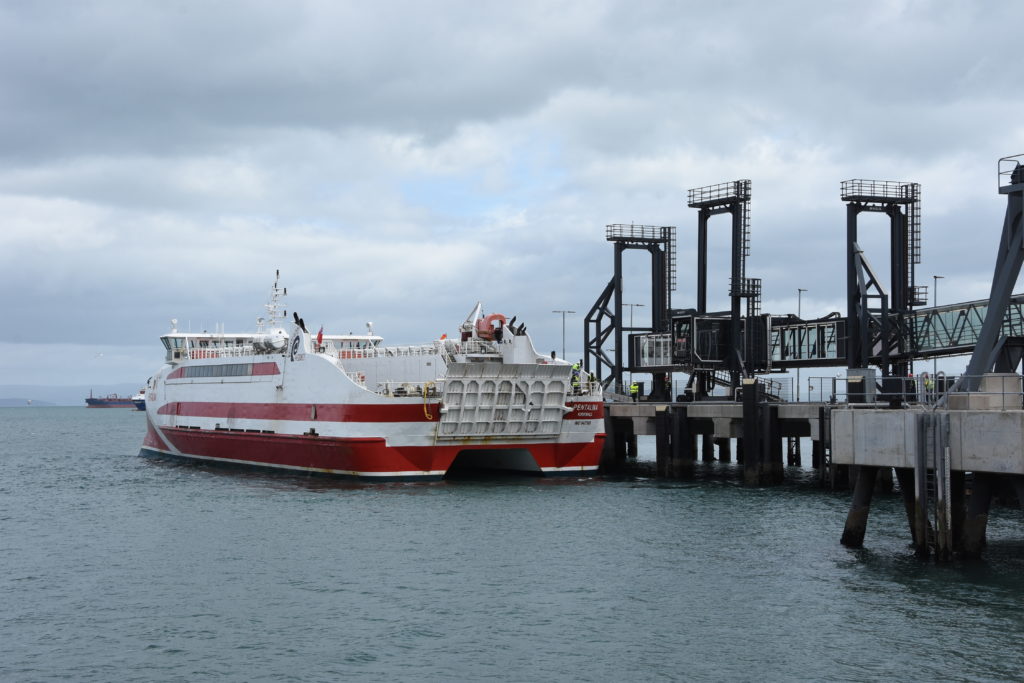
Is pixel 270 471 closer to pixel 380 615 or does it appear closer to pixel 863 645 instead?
pixel 380 615

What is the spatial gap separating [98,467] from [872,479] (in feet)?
153

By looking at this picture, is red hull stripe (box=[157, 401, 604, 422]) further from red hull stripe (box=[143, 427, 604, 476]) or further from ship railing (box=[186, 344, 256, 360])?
ship railing (box=[186, 344, 256, 360])

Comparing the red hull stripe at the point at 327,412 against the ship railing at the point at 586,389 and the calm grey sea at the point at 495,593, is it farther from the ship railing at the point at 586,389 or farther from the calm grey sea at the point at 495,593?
the ship railing at the point at 586,389

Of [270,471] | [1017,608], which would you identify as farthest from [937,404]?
[270,471]

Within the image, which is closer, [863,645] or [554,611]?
[863,645]

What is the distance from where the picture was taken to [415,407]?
4259 centimetres

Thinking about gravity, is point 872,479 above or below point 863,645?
above

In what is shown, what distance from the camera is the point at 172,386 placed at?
61.4 m

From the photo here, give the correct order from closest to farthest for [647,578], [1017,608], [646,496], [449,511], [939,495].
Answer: [1017,608], [939,495], [647,578], [449,511], [646,496]

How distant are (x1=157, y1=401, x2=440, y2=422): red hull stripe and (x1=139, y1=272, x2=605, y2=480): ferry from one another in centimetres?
5

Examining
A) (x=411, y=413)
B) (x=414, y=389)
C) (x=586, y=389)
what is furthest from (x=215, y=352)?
(x=586, y=389)

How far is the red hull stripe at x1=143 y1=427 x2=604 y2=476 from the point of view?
142 feet

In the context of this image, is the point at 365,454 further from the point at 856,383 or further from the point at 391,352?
the point at 856,383

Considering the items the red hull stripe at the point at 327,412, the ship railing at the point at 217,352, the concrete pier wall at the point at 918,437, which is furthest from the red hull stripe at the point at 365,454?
the concrete pier wall at the point at 918,437
